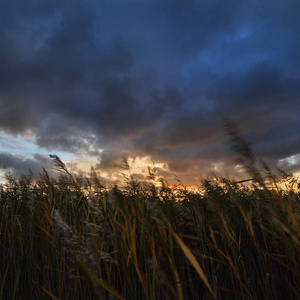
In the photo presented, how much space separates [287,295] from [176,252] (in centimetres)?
125

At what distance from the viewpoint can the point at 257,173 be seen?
1.27 meters

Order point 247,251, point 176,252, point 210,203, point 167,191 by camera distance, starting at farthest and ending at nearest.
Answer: point 167,191 → point 247,251 → point 176,252 → point 210,203

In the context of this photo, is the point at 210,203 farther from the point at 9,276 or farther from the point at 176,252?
the point at 9,276

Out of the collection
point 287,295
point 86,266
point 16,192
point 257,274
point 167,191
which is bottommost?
point 287,295

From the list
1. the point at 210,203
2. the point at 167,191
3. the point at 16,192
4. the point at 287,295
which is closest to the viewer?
the point at 210,203

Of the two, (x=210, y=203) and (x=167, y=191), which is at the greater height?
(x=167, y=191)

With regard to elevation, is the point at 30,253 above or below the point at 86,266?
above

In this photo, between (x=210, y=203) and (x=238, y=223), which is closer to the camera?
(x=210, y=203)

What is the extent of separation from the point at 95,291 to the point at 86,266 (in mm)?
135

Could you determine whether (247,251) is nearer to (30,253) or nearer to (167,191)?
(167,191)

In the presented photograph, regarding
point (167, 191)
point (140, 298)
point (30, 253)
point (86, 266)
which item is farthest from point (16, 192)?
point (86, 266)

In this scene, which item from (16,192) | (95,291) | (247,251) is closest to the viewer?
(95,291)

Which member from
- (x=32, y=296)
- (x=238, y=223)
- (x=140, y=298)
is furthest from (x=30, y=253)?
(x=238, y=223)

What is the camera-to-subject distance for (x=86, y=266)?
1.33m
